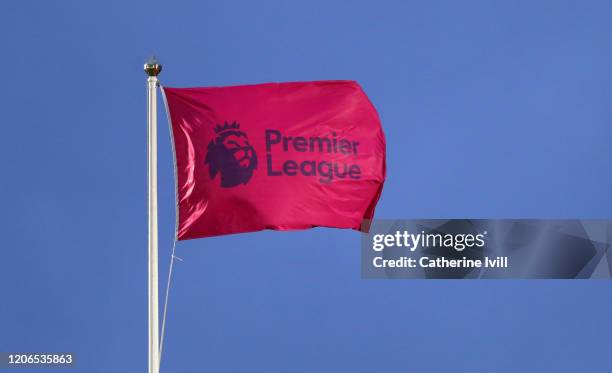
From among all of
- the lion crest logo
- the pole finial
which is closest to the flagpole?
the pole finial

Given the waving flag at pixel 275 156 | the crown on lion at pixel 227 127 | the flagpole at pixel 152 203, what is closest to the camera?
the flagpole at pixel 152 203

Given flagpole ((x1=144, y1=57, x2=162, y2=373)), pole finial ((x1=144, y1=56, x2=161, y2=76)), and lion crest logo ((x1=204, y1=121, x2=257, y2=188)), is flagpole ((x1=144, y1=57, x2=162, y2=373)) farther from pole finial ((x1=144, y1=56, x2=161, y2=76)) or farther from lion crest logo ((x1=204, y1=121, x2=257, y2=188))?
lion crest logo ((x1=204, y1=121, x2=257, y2=188))

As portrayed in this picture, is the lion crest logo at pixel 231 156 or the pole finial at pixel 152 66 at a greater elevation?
the pole finial at pixel 152 66

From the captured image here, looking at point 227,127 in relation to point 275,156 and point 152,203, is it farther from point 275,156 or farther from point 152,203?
point 152,203

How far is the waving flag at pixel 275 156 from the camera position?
412 inches

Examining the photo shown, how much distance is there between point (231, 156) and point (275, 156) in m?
0.42

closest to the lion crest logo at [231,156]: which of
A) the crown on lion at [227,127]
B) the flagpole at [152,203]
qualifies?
the crown on lion at [227,127]

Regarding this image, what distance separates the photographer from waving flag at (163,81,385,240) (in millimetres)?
10453

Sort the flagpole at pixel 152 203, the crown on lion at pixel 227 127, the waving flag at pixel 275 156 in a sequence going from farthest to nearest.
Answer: the crown on lion at pixel 227 127 → the waving flag at pixel 275 156 → the flagpole at pixel 152 203

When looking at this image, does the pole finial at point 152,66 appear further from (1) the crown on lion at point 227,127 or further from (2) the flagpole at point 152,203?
(1) the crown on lion at point 227,127

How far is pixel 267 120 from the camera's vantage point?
1073cm

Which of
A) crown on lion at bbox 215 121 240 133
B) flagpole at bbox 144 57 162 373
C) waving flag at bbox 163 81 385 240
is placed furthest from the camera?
crown on lion at bbox 215 121 240 133

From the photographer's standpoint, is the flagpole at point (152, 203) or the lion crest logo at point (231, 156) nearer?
the flagpole at point (152, 203)

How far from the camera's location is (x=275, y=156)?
10.7 metres
